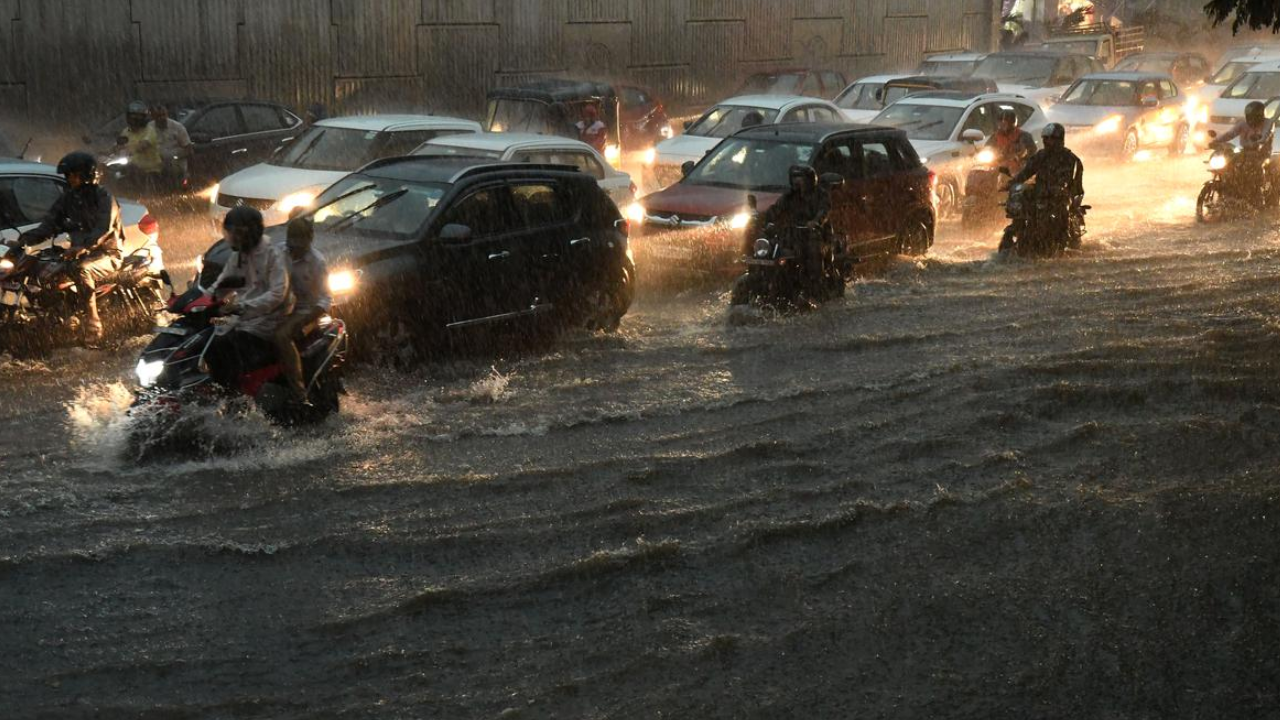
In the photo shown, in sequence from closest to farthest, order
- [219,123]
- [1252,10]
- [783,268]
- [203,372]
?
[203,372]
[1252,10]
[783,268]
[219,123]

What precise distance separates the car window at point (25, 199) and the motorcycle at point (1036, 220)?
1001 centimetres

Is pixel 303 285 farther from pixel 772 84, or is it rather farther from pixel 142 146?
pixel 772 84

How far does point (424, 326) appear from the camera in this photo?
1100cm

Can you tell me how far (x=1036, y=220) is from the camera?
56.1 feet

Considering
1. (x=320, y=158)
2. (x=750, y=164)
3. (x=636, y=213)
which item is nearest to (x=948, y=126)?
(x=750, y=164)

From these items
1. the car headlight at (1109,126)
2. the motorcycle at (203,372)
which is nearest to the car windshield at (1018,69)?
the car headlight at (1109,126)

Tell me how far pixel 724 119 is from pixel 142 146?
798cm

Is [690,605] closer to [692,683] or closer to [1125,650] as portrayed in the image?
[692,683]

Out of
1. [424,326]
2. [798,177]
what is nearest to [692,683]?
[424,326]

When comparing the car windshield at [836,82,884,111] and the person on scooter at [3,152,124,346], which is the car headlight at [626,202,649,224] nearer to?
the person on scooter at [3,152,124,346]

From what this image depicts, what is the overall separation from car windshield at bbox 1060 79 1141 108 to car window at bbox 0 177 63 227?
19186 mm

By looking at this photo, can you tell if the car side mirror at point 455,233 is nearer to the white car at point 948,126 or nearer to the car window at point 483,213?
the car window at point 483,213

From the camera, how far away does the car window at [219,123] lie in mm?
21406

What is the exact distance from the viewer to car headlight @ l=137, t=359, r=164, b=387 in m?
8.80
